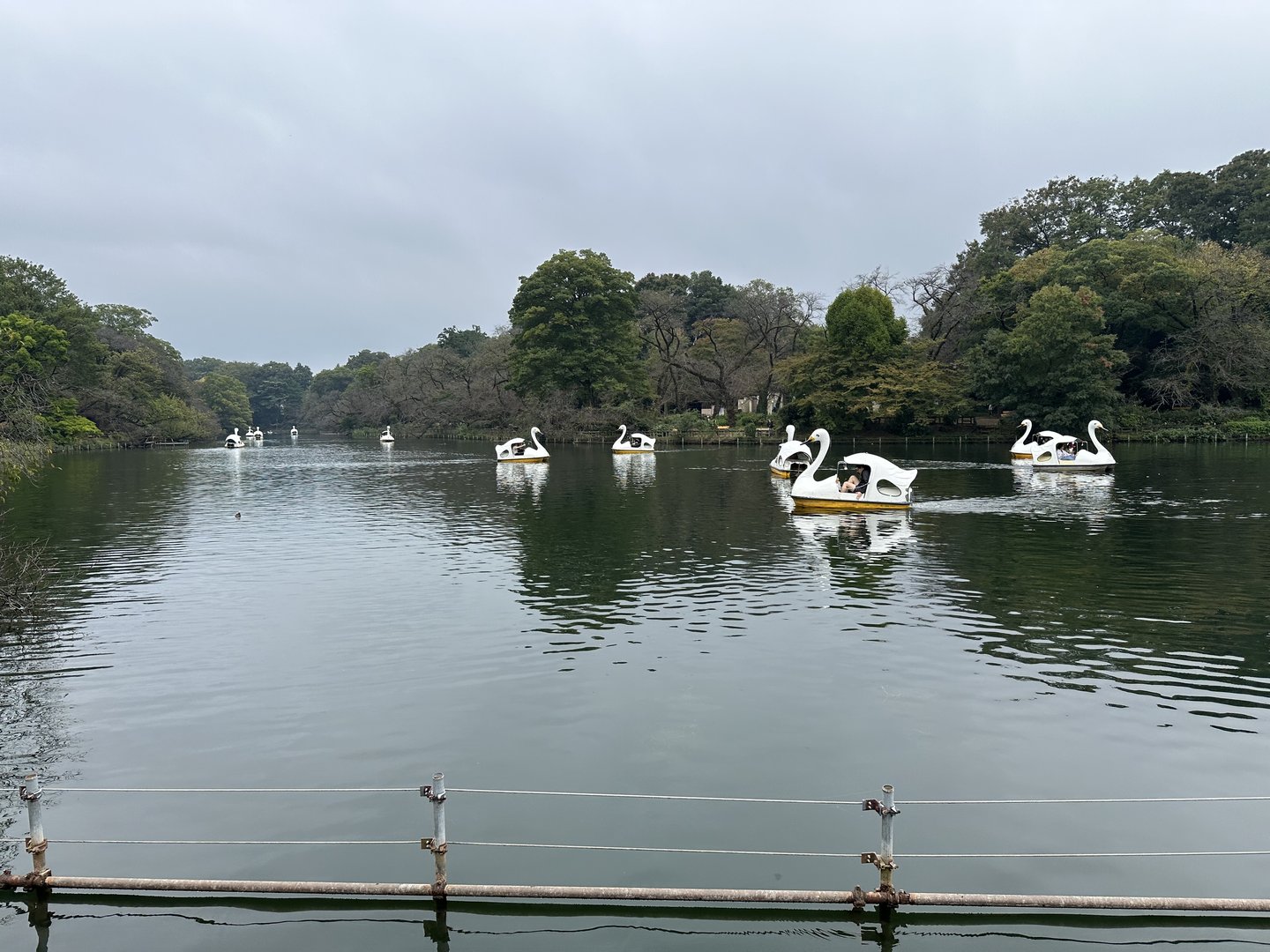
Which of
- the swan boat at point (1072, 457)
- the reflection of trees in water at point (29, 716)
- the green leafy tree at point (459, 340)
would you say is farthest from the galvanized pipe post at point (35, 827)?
the green leafy tree at point (459, 340)

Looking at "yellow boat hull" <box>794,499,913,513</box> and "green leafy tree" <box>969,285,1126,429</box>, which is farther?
"green leafy tree" <box>969,285,1126,429</box>

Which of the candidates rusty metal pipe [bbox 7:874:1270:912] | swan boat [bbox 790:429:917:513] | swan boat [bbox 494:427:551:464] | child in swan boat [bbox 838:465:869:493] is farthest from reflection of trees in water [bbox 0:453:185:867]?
child in swan boat [bbox 838:465:869:493]

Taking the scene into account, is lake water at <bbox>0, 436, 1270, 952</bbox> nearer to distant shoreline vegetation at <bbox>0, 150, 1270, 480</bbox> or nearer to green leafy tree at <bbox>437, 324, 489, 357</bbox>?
distant shoreline vegetation at <bbox>0, 150, 1270, 480</bbox>

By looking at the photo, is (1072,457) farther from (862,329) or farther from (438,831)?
(438,831)

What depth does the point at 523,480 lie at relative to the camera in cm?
3444

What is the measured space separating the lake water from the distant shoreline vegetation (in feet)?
116

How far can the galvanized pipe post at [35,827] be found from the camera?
511 cm

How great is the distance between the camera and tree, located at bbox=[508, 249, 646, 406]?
212 ft

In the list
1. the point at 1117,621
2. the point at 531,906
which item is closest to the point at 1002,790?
the point at 531,906

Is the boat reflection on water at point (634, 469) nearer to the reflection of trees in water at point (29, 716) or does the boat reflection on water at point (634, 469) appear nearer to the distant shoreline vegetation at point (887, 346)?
the distant shoreline vegetation at point (887, 346)

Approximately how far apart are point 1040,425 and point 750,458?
18862mm

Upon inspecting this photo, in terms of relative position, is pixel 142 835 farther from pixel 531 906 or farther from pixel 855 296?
pixel 855 296

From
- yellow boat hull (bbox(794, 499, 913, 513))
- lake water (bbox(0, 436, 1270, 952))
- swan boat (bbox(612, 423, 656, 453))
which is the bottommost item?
lake water (bbox(0, 436, 1270, 952))

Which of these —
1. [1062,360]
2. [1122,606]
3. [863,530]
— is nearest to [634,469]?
[863,530]
